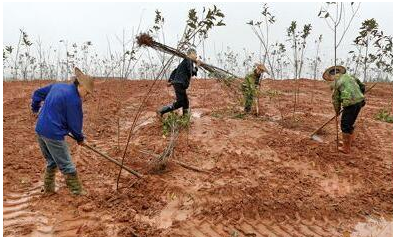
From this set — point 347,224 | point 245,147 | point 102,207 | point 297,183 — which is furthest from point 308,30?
point 102,207

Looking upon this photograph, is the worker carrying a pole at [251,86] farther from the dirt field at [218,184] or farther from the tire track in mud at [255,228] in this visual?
the tire track in mud at [255,228]

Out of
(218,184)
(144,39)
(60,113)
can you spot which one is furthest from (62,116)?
(218,184)

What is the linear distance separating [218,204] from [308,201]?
3.76 ft

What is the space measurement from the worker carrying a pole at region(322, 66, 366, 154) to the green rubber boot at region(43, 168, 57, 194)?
435 centimetres

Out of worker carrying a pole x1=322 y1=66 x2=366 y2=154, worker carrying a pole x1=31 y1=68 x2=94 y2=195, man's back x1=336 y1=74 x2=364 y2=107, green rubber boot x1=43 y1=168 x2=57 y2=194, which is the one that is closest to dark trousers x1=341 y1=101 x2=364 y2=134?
worker carrying a pole x1=322 y1=66 x2=366 y2=154

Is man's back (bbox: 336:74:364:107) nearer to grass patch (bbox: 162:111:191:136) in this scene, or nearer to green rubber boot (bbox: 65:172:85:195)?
grass patch (bbox: 162:111:191:136)

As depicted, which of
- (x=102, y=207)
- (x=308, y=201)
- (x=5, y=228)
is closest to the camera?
(x=5, y=228)

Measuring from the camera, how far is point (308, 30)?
945cm

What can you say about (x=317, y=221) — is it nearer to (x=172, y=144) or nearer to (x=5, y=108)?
(x=172, y=144)

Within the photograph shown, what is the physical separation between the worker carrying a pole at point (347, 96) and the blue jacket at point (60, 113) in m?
4.11

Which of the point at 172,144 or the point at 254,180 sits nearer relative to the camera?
the point at 254,180

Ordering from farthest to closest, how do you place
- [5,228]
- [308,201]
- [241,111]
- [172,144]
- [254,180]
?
1. [241,111]
2. [172,144]
3. [254,180]
4. [308,201]
5. [5,228]

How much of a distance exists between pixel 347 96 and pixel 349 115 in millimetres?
349

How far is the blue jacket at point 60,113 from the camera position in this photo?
4.44 metres
